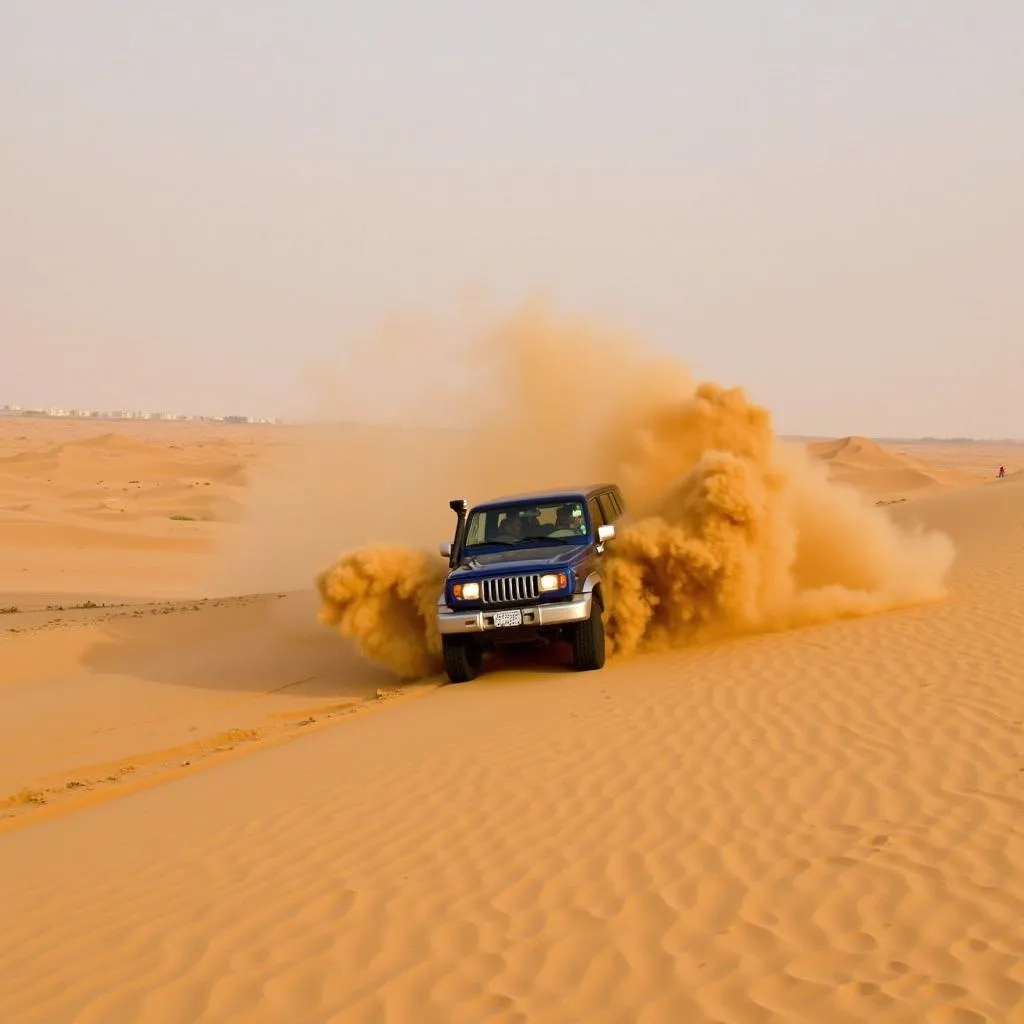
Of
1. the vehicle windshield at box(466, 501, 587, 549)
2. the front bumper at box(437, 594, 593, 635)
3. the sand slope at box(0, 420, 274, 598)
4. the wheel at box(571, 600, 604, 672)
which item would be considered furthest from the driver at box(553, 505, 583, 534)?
the sand slope at box(0, 420, 274, 598)

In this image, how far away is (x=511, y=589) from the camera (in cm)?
1125

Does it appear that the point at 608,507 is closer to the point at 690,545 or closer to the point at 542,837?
the point at 690,545

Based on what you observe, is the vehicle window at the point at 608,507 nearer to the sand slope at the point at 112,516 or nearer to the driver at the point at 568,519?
the driver at the point at 568,519

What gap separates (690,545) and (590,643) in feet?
5.22

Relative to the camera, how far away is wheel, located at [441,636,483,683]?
11.7 meters

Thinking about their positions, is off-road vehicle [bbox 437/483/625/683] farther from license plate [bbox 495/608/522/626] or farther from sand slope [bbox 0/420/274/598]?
sand slope [bbox 0/420/274/598]

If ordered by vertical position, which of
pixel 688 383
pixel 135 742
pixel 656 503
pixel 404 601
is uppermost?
pixel 688 383

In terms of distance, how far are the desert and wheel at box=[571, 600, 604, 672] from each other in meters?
0.31

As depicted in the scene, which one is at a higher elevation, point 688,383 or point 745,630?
point 688,383

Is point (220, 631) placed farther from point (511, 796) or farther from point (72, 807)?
point (511, 796)

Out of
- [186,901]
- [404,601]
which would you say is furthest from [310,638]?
[186,901]

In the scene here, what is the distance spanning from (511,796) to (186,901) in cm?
222

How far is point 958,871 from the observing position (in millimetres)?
5398

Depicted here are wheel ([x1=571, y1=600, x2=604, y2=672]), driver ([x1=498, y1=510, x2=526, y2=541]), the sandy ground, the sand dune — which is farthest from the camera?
the sand dune
